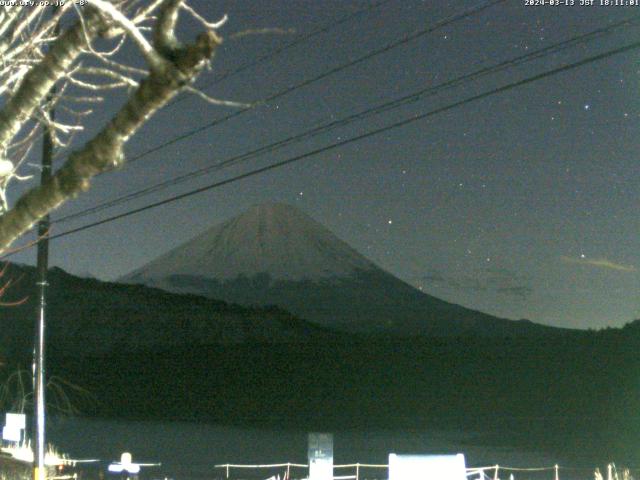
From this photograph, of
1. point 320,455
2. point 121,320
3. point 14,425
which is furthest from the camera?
point 121,320

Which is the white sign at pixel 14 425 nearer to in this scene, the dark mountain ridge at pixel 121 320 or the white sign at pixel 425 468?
the white sign at pixel 425 468

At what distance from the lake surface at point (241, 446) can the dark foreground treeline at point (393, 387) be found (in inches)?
322

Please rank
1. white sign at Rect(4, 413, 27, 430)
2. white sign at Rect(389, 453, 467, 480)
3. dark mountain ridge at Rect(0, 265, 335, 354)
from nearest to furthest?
white sign at Rect(389, 453, 467, 480) < white sign at Rect(4, 413, 27, 430) < dark mountain ridge at Rect(0, 265, 335, 354)

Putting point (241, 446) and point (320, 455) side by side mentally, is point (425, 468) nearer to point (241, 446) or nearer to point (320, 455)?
point (320, 455)

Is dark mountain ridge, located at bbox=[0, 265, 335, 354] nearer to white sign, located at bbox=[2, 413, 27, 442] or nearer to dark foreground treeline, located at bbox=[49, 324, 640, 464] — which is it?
dark foreground treeline, located at bbox=[49, 324, 640, 464]

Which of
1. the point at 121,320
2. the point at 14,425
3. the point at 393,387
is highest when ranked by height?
the point at 121,320

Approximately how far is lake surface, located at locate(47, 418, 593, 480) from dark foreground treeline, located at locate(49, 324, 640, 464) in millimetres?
8177

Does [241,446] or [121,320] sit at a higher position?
[121,320]

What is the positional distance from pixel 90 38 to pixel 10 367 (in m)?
107

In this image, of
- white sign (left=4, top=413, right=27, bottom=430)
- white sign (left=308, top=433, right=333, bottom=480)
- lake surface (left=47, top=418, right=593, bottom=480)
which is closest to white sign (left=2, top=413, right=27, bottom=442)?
white sign (left=4, top=413, right=27, bottom=430)

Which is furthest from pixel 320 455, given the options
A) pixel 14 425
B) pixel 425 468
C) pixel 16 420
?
pixel 14 425

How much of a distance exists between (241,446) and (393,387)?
69.4 meters

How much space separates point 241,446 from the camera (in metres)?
81.2

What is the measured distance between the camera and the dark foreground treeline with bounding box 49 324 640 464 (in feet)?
371
